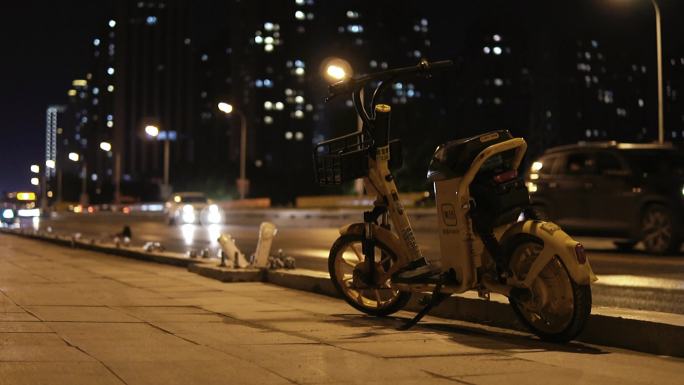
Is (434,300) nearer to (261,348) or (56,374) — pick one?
(261,348)

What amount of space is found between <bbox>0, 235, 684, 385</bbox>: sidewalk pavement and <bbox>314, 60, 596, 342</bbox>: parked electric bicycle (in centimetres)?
32

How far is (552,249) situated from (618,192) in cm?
948

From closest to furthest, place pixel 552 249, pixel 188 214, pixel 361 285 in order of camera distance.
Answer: pixel 552 249 → pixel 361 285 → pixel 188 214

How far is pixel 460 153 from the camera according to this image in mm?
7609

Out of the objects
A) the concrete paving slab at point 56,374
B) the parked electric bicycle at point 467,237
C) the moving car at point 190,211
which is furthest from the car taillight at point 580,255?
the moving car at point 190,211

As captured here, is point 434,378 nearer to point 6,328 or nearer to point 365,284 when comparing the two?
point 365,284

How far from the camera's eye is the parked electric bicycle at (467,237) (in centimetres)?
707

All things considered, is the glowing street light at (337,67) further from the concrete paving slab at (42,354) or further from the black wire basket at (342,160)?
the concrete paving slab at (42,354)

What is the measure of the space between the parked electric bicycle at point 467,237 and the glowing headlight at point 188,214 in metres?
33.5

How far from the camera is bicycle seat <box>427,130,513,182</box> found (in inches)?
297

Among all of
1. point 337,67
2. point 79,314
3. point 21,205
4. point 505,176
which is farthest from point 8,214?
point 505,176

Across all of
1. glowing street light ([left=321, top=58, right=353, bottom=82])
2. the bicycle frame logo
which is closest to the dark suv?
glowing street light ([left=321, top=58, right=353, bottom=82])

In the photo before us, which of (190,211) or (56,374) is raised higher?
(190,211)

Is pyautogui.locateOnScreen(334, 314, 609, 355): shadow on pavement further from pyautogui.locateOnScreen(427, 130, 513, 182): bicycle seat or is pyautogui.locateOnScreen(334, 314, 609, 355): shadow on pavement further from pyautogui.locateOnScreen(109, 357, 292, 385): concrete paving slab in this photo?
pyautogui.locateOnScreen(109, 357, 292, 385): concrete paving slab
